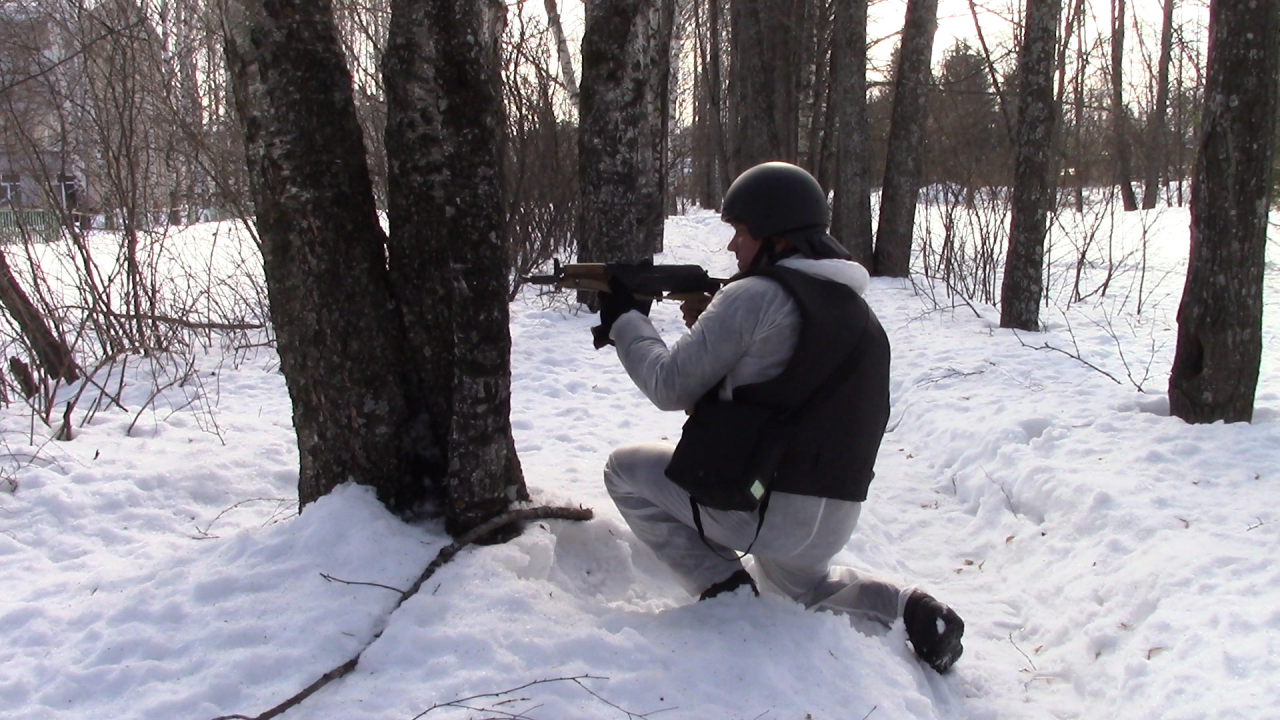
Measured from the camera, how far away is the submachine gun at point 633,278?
2752 mm

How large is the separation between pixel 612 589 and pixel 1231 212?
360 centimetres

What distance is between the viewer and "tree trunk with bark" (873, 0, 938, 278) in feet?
35.5

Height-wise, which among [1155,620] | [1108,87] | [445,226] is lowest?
[1155,620]

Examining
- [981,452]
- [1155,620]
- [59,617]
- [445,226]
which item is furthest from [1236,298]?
[59,617]

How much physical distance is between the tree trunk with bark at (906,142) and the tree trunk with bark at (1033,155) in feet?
12.6

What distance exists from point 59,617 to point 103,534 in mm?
974

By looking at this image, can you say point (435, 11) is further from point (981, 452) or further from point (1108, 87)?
point (1108, 87)

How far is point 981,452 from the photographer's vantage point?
15.6 feet

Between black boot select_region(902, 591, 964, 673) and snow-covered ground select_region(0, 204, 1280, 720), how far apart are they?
6 cm

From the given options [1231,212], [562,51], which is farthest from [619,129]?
[562,51]

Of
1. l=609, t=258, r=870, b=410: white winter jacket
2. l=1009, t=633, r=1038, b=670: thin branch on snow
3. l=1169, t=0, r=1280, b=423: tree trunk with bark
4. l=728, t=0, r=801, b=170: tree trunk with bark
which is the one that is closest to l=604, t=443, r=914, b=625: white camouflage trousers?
l=609, t=258, r=870, b=410: white winter jacket

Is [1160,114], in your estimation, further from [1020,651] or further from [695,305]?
[695,305]

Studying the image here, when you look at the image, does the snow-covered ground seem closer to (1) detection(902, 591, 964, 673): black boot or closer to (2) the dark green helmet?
(1) detection(902, 591, 964, 673): black boot

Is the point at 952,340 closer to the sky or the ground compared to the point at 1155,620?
closer to the sky
